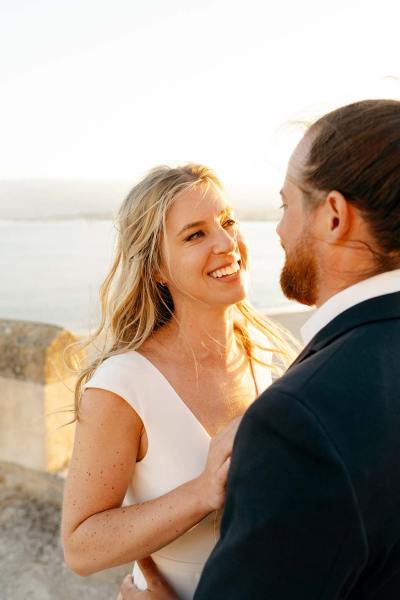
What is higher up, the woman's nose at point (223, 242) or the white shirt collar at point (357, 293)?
the white shirt collar at point (357, 293)

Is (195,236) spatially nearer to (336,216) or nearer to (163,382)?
(163,382)

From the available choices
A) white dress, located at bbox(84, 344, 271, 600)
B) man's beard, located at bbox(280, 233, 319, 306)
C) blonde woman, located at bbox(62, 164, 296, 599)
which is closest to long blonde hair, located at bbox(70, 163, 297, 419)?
blonde woman, located at bbox(62, 164, 296, 599)

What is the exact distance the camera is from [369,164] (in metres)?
1.21

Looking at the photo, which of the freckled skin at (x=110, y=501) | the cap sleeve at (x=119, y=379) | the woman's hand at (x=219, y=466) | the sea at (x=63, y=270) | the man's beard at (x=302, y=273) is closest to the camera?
the man's beard at (x=302, y=273)

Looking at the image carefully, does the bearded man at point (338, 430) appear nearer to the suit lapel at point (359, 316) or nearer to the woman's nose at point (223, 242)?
the suit lapel at point (359, 316)

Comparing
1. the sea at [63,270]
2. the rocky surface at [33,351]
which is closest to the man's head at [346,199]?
the rocky surface at [33,351]

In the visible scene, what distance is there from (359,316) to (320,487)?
32cm

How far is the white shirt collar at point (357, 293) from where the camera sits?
4.05ft

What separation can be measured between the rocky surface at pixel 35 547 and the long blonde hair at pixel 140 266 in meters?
1.86

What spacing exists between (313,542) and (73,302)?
15.0 m

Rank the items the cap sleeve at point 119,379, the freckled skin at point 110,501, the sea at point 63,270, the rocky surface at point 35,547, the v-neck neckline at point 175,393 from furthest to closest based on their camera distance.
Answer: the sea at point 63,270 → the rocky surface at point 35,547 → the v-neck neckline at point 175,393 → the cap sleeve at point 119,379 → the freckled skin at point 110,501

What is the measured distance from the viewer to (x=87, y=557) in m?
1.87

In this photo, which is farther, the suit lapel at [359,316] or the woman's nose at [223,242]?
the woman's nose at [223,242]

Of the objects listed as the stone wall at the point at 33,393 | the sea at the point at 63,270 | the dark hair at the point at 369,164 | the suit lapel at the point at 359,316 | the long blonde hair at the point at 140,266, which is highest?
the dark hair at the point at 369,164
